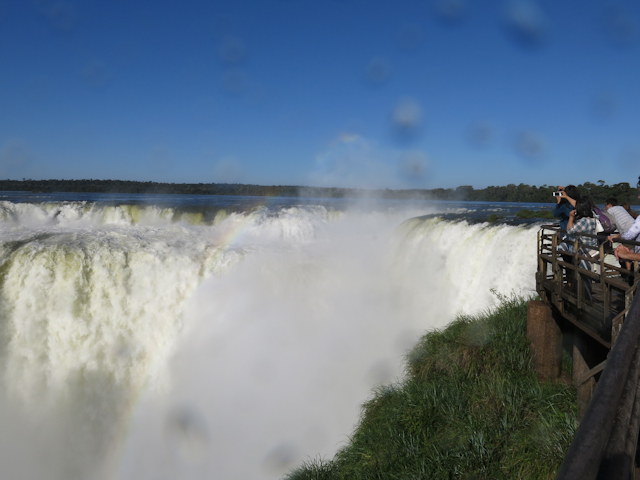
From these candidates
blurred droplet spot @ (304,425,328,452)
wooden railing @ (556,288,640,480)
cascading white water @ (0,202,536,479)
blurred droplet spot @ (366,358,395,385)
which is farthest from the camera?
cascading white water @ (0,202,536,479)

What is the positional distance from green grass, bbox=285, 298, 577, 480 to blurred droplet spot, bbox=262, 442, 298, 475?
313 centimetres

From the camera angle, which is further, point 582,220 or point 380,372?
point 380,372

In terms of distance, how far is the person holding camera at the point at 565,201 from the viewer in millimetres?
6536

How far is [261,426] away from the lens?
12.5 m

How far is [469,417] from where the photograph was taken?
5855mm

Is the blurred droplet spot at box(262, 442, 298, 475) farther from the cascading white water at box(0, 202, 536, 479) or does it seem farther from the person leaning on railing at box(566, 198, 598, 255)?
the person leaning on railing at box(566, 198, 598, 255)

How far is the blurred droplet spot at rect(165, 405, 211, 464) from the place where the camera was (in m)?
12.3

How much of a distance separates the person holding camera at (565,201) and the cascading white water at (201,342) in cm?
454

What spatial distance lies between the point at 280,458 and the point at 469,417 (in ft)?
21.7

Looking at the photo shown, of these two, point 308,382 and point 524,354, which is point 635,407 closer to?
point 524,354

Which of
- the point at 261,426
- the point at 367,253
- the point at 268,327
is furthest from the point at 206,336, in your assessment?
the point at 367,253

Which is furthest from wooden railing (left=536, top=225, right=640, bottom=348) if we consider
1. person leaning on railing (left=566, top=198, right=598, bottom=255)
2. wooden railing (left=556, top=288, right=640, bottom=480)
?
wooden railing (left=556, top=288, right=640, bottom=480)

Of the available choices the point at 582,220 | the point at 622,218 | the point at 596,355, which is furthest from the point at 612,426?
the point at 596,355

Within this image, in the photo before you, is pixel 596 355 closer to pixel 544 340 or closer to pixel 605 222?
pixel 544 340
